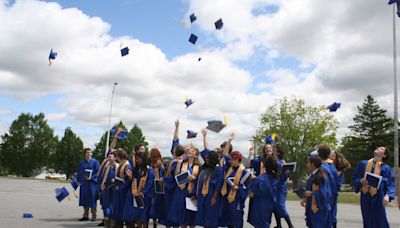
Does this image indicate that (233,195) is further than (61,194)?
No

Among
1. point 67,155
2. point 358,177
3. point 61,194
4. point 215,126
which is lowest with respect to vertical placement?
point 61,194

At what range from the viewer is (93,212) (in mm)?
12211

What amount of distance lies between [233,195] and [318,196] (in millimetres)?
1768

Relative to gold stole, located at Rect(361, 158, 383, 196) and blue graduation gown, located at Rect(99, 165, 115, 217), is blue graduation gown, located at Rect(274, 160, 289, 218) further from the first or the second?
blue graduation gown, located at Rect(99, 165, 115, 217)

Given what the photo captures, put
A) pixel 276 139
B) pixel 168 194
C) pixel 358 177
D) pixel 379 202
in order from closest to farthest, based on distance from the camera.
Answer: pixel 379 202 → pixel 358 177 → pixel 168 194 → pixel 276 139

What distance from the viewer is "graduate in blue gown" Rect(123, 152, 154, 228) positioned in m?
9.05

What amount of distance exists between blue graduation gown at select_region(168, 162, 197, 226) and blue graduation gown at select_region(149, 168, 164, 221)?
0.47 meters

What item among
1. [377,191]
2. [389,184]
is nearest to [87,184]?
[377,191]

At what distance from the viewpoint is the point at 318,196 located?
7.12m

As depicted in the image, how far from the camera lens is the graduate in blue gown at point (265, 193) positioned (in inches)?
309

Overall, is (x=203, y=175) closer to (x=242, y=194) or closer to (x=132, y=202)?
(x=242, y=194)

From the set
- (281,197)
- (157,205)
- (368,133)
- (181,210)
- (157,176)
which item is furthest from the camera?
(368,133)

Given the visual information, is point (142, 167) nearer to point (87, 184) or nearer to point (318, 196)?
point (318, 196)

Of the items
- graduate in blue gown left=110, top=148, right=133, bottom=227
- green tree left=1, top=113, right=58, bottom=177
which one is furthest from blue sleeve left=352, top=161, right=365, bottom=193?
green tree left=1, top=113, right=58, bottom=177
